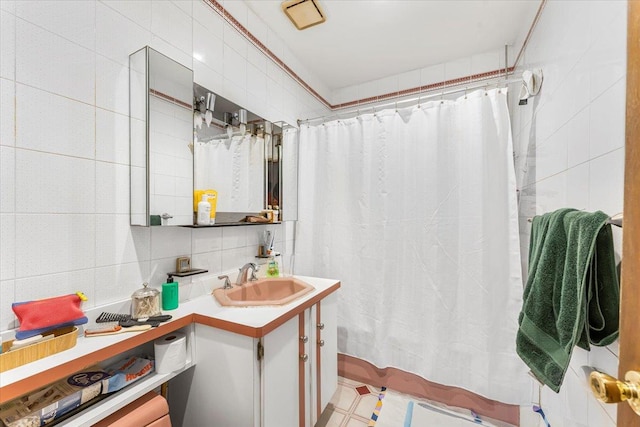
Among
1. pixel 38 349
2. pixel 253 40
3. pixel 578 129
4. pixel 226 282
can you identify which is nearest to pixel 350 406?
pixel 226 282

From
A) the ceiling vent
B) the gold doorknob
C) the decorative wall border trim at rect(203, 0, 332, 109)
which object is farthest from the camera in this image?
the ceiling vent

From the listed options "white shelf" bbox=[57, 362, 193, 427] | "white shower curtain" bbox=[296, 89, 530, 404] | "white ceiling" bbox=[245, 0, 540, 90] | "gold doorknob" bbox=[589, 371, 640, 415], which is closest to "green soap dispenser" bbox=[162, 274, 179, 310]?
"white shelf" bbox=[57, 362, 193, 427]

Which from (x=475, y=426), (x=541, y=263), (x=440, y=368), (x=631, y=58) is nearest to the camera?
(x=631, y=58)

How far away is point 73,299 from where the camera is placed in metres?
0.88

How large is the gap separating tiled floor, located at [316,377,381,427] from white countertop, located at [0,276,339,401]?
2.70ft

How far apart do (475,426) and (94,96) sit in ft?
8.10

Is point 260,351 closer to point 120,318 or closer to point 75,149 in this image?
point 120,318

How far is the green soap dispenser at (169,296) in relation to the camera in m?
1.15

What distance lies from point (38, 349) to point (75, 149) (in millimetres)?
649

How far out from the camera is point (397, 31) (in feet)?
6.11

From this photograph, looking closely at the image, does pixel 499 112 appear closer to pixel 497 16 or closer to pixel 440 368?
pixel 497 16

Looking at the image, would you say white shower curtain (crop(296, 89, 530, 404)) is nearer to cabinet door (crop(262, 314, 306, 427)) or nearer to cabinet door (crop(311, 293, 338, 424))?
cabinet door (crop(311, 293, 338, 424))

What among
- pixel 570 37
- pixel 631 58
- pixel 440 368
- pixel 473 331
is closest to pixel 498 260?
pixel 473 331

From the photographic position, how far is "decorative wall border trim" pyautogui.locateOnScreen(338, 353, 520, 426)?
1.57 meters
